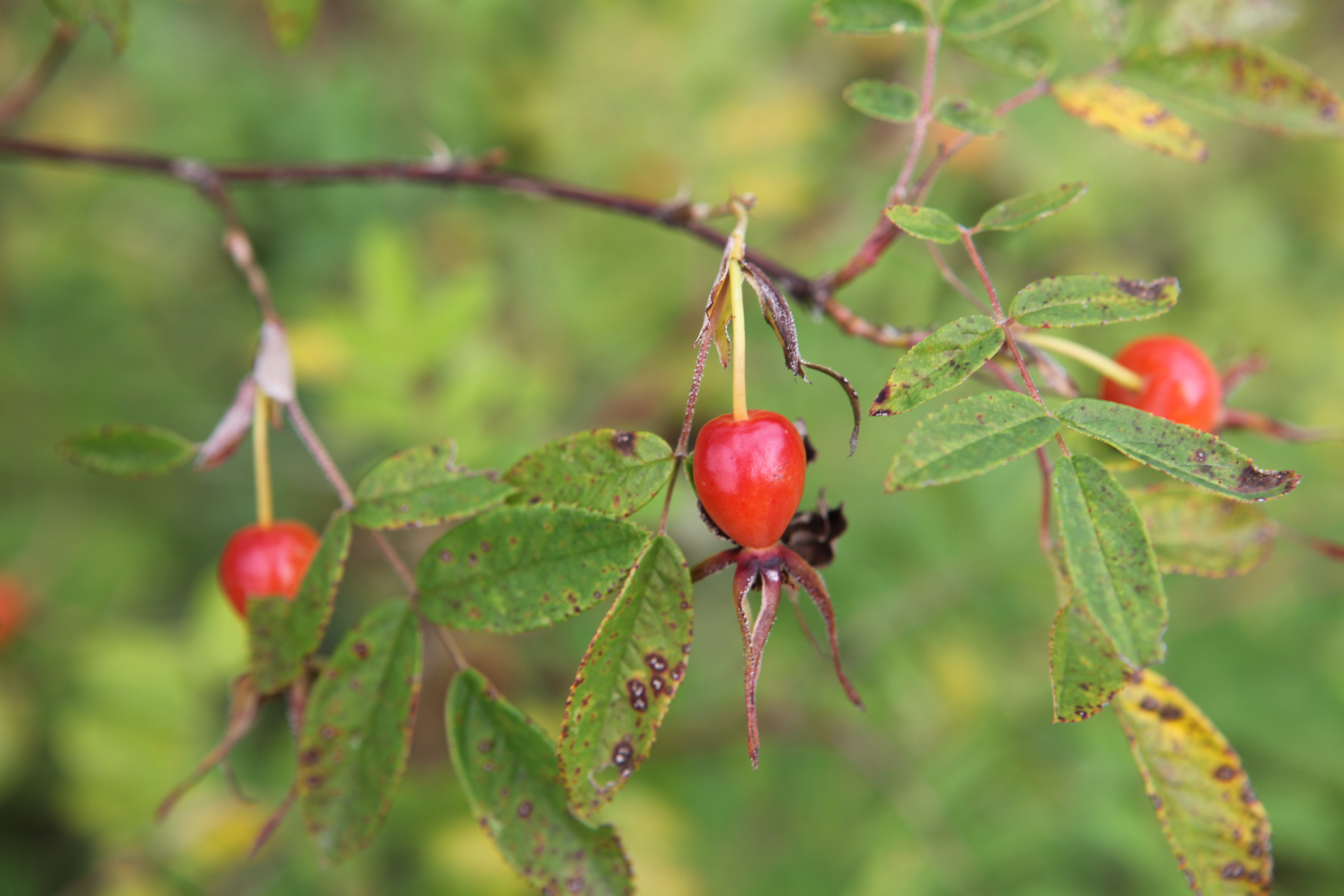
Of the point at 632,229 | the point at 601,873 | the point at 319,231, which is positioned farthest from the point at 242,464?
the point at 601,873

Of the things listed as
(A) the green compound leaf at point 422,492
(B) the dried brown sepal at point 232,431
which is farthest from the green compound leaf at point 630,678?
(B) the dried brown sepal at point 232,431

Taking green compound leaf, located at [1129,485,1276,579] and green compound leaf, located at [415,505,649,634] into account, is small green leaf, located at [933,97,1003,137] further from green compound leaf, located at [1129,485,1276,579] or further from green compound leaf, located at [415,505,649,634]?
green compound leaf, located at [415,505,649,634]

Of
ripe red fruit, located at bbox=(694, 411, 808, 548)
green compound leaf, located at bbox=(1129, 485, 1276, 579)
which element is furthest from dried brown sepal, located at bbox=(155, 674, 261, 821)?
green compound leaf, located at bbox=(1129, 485, 1276, 579)

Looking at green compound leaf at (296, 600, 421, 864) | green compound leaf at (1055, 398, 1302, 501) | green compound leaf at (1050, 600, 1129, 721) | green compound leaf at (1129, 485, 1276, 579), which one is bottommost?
green compound leaf at (296, 600, 421, 864)

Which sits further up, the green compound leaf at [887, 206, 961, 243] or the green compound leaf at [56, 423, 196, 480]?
the green compound leaf at [887, 206, 961, 243]

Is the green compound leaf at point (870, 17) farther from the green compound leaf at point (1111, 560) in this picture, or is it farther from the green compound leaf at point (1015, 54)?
the green compound leaf at point (1111, 560)

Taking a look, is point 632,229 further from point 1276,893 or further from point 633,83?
point 1276,893
